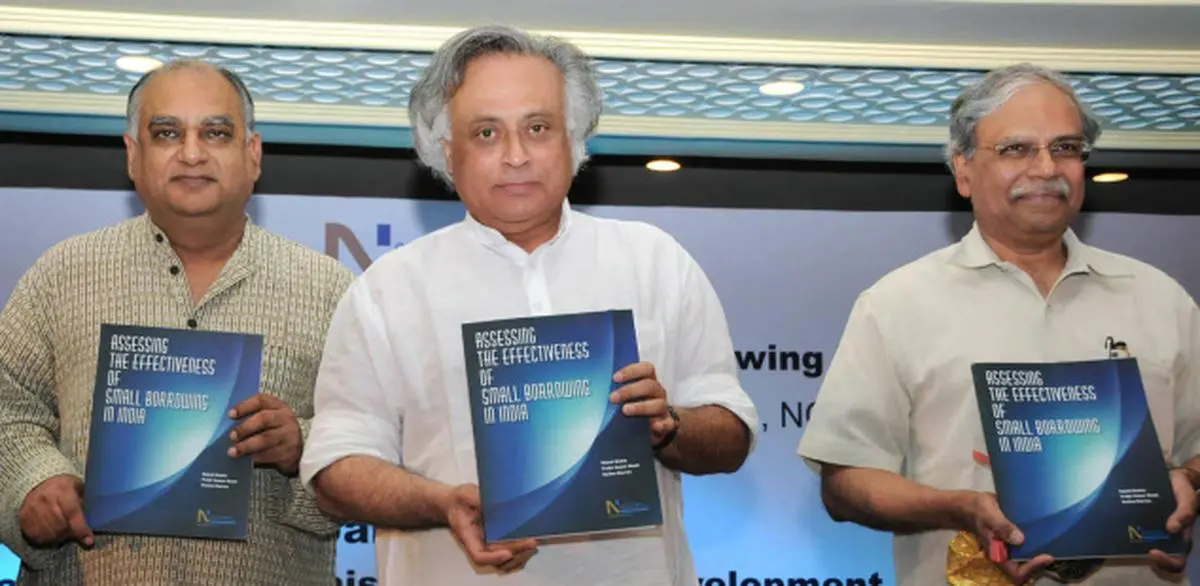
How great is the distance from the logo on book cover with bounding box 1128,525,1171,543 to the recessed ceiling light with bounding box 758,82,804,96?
3.00 metres

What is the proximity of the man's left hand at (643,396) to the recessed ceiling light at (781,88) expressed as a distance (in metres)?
3.24

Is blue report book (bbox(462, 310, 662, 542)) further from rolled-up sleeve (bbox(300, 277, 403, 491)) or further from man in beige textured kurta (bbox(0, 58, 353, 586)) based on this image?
man in beige textured kurta (bbox(0, 58, 353, 586))

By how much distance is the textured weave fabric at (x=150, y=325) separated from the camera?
111 inches

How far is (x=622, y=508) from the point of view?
2273 millimetres


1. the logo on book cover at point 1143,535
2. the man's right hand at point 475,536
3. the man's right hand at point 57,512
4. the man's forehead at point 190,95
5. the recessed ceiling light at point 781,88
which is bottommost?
the logo on book cover at point 1143,535

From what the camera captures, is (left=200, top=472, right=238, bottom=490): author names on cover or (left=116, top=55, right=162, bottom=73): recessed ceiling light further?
(left=116, top=55, right=162, bottom=73): recessed ceiling light

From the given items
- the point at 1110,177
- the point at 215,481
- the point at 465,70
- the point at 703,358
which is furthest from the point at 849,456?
the point at 1110,177

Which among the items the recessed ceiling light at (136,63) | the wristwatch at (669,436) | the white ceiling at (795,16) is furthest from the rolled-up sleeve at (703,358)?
the recessed ceiling light at (136,63)

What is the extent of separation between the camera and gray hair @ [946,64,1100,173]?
10.2 feet

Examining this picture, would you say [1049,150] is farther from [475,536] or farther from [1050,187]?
[475,536]

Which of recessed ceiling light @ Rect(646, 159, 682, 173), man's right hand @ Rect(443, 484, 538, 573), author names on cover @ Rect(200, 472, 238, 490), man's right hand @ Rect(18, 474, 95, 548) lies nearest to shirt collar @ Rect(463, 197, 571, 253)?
man's right hand @ Rect(443, 484, 538, 573)

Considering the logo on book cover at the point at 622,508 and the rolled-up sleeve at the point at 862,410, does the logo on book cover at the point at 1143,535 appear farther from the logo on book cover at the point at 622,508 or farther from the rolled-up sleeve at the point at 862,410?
the logo on book cover at the point at 622,508

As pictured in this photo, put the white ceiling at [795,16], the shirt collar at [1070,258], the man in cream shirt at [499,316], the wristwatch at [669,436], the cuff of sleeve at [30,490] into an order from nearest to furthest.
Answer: the wristwatch at [669,436] → the man in cream shirt at [499,316] → the cuff of sleeve at [30,490] → the shirt collar at [1070,258] → the white ceiling at [795,16]

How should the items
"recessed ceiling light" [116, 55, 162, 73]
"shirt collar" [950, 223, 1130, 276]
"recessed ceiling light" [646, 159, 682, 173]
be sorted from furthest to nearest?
"recessed ceiling light" [646, 159, 682, 173] < "recessed ceiling light" [116, 55, 162, 73] < "shirt collar" [950, 223, 1130, 276]
